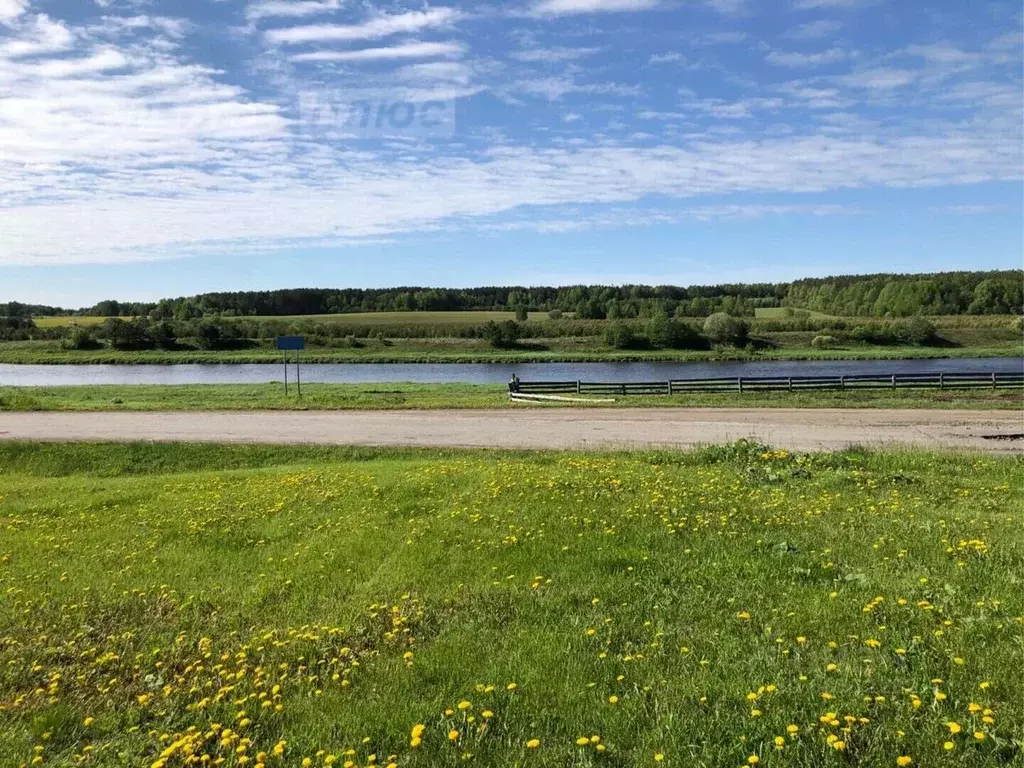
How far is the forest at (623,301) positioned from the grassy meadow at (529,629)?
11963cm

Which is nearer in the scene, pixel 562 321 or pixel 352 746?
pixel 352 746

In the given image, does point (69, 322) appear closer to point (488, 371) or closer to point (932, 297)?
point (488, 371)

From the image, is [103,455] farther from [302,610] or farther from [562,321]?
[562,321]

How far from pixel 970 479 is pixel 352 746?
1168cm

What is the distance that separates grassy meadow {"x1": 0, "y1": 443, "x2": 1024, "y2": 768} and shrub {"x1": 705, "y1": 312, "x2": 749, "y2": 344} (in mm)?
91935

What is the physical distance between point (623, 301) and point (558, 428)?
136878 millimetres

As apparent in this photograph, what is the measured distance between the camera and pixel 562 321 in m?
123

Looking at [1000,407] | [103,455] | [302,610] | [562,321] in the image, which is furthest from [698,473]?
[562,321]

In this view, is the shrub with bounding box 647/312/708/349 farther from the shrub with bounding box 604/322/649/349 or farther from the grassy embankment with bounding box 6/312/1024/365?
the grassy embankment with bounding box 6/312/1024/365

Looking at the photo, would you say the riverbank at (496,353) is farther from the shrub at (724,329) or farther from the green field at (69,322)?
the green field at (69,322)

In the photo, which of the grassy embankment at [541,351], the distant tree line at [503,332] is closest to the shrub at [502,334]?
the distant tree line at [503,332]

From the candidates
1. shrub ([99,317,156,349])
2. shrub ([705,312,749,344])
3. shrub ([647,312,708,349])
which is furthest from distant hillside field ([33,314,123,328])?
shrub ([705,312,749,344])

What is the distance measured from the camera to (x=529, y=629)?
6.30m

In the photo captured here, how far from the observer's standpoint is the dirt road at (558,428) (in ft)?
67.2
